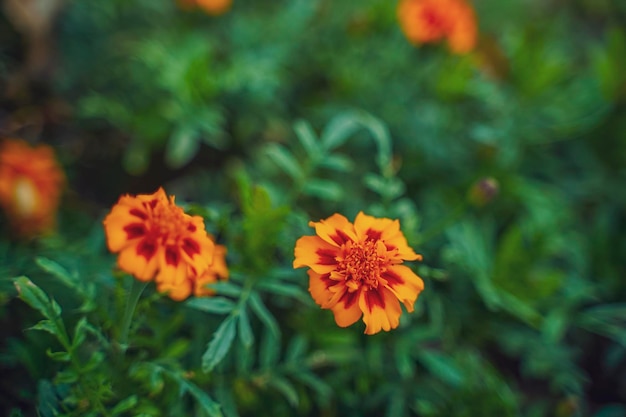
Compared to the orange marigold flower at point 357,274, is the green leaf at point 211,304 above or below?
below

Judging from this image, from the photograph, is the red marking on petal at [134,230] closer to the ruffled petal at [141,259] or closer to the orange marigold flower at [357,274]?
the ruffled petal at [141,259]

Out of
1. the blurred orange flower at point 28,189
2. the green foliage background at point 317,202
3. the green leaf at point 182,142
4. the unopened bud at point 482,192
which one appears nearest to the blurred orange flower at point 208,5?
the green foliage background at point 317,202

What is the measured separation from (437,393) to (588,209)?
0.79 m

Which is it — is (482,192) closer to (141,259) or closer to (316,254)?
(316,254)

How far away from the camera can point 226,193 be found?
1466 millimetres

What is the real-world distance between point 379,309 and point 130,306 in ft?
1.16

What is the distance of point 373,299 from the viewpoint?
79 centimetres

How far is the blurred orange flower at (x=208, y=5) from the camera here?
1.55m

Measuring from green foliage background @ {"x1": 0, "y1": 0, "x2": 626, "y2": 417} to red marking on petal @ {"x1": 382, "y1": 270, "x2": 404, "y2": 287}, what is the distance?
0.20 metres

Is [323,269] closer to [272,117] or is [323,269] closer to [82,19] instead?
[272,117]

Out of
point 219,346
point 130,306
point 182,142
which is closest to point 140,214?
point 130,306

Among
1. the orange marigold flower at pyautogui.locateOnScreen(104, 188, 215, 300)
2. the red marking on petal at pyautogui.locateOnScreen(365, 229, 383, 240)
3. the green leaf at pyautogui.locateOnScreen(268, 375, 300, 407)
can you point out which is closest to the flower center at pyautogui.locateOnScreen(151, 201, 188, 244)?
the orange marigold flower at pyautogui.locateOnScreen(104, 188, 215, 300)

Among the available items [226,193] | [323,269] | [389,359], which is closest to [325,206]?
[226,193]

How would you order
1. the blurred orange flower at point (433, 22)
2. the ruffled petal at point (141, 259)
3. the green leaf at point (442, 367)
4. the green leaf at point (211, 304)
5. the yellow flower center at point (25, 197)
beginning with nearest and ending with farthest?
1. the ruffled petal at point (141, 259)
2. the green leaf at point (211, 304)
3. the green leaf at point (442, 367)
4. the yellow flower center at point (25, 197)
5. the blurred orange flower at point (433, 22)
